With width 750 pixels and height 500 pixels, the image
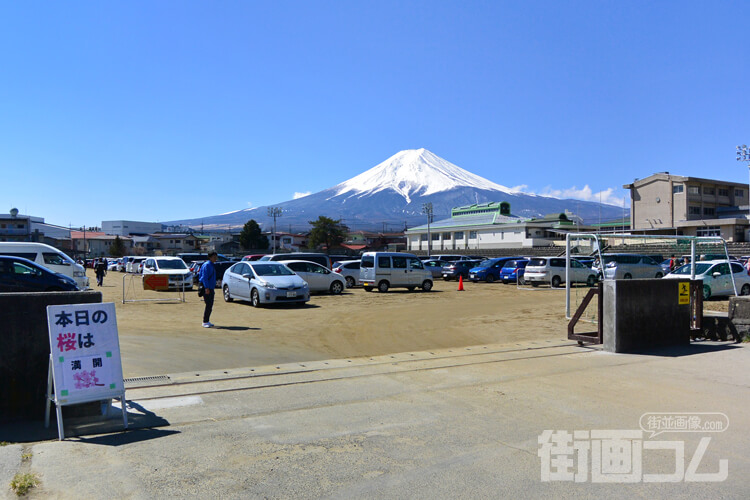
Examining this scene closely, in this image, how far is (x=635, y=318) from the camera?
10.2 m

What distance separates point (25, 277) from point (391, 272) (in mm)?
14253

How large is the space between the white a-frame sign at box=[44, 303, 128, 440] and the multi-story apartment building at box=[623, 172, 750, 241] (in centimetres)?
6140

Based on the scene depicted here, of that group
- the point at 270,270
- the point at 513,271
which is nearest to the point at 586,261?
the point at 513,271

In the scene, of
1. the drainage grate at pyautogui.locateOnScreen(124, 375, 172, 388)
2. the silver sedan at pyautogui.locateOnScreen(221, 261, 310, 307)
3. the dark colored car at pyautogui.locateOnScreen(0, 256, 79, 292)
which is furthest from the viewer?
the silver sedan at pyautogui.locateOnScreen(221, 261, 310, 307)

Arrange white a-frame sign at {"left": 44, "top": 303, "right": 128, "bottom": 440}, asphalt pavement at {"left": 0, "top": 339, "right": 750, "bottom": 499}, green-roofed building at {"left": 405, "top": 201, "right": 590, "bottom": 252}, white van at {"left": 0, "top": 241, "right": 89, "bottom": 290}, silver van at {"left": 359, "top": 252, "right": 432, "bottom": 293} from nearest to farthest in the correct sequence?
asphalt pavement at {"left": 0, "top": 339, "right": 750, "bottom": 499} < white a-frame sign at {"left": 44, "top": 303, "right": 128, "bottom": 440} < white van at {"left": 0, "top": 241, "right": 89, "bottom": 290} < silver van at {"left": 359, "top": 252, "right": 432, "bottom": 293} < green-roofed building at {"left": 405, "top": 201, "right": 590, "bottom": 252}

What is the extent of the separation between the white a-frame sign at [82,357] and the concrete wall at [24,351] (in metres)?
0.28

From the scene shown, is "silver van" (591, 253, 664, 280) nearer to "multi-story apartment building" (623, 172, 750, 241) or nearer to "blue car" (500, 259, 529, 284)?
"blue car" (500, 259, 529, 284)

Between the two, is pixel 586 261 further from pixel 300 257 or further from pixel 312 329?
pixel 312 329

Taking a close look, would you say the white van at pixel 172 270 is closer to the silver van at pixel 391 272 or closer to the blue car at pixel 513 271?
the silver van at pixel 391 272

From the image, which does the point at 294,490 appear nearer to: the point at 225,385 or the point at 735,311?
the point at 225,385

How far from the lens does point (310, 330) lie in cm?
1278

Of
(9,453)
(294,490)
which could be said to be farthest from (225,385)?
(294,490)

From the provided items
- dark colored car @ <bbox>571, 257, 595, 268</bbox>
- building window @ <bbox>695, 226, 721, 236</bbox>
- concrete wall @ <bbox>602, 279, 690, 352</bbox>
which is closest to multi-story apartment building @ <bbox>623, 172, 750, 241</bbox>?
building window @ <bbox>695, 226, 721, 236</bbox>

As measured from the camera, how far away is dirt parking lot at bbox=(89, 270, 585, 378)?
9.36 meters
